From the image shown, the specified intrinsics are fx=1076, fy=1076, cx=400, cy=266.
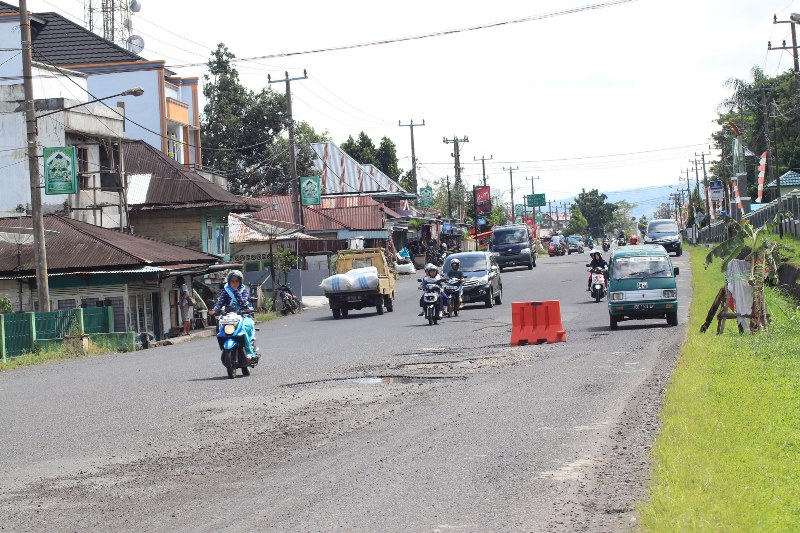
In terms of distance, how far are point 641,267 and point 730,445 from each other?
1651cm

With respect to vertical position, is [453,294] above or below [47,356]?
above

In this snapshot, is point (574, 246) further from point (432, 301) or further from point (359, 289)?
point (432, 301)

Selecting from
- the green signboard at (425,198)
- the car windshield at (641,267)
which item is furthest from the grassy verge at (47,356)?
the green signboard at (425,198)

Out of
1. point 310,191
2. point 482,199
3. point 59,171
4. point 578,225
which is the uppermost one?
point 482,199

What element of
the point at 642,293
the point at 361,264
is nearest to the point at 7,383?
the point at 642,293

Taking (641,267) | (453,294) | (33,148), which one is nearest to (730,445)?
(641,267)

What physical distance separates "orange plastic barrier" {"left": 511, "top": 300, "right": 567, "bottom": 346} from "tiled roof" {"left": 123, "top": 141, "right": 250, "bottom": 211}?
25936 millimetres

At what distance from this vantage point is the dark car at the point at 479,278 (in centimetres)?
3638

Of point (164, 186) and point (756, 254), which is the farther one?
point (164, 186)

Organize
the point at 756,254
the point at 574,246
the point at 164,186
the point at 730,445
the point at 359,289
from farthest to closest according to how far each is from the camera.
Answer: the point at 574,246
the point at 164,186
the point at 359,289
the point at 756,254
the point at 730,445

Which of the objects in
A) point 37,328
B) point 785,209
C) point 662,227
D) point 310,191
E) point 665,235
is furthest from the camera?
point 662,227

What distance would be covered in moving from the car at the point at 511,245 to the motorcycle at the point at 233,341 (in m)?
46.5

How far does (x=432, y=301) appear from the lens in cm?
2981

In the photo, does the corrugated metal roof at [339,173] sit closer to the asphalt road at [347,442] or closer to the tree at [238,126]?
the tree at [238,126]
